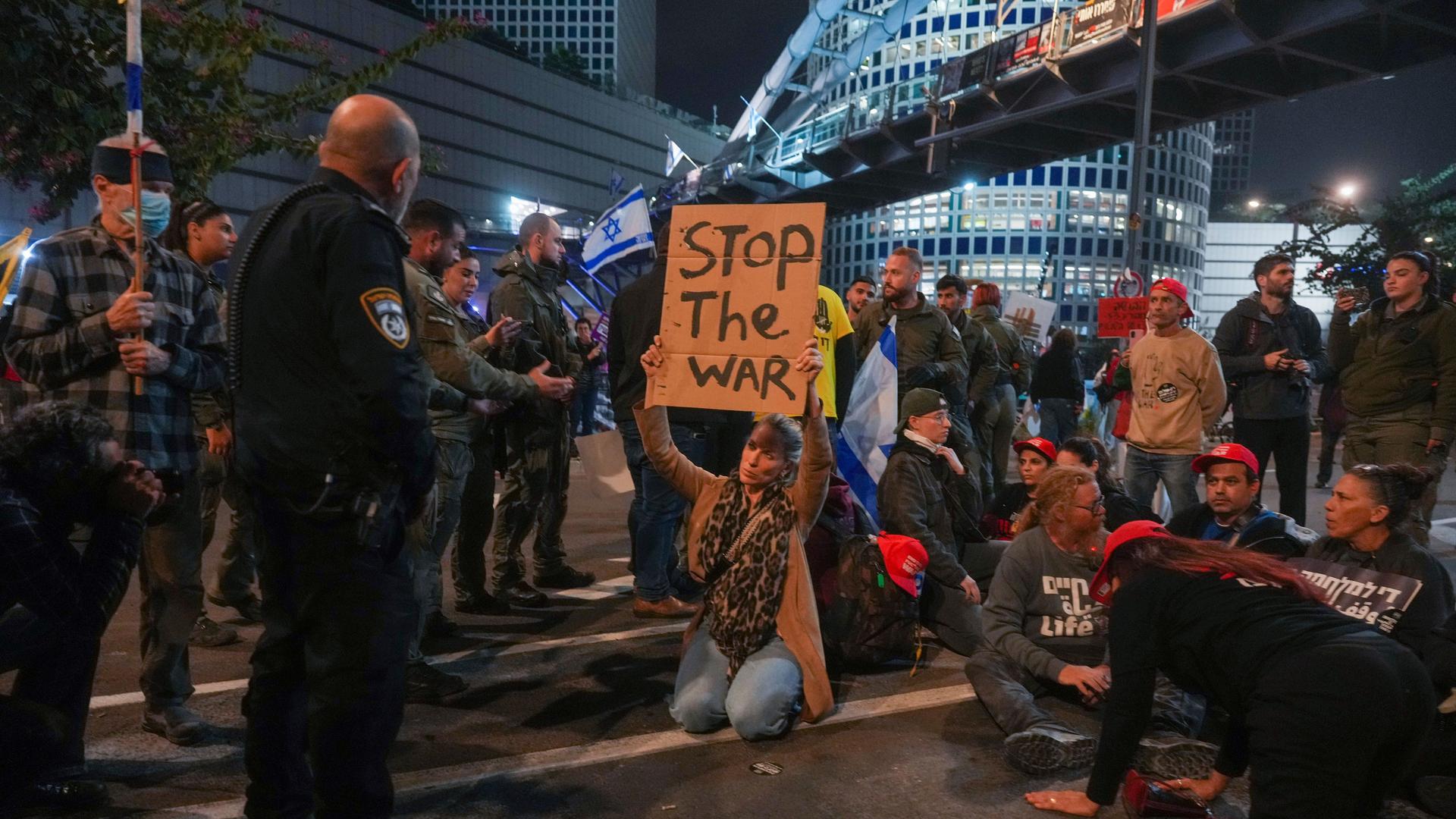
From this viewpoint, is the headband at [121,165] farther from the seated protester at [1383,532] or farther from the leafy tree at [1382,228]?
the leafy tree at [1382,228]

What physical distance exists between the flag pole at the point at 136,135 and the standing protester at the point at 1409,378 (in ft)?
19.9

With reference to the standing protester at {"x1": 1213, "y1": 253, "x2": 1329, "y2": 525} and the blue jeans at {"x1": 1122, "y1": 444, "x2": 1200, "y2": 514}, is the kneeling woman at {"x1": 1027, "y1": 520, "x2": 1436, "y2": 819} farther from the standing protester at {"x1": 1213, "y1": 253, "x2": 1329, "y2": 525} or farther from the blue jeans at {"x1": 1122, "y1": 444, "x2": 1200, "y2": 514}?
the standing protester at {"x1": 1213, "y1": 253, "x2": 1329, "y2": 525}

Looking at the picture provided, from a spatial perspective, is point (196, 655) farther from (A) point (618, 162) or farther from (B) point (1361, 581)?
(A) point (618, 162)

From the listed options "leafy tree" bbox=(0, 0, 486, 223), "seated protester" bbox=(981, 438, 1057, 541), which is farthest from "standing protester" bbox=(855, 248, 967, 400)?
"leafy tree" bbox=(0, 0, 486, 223)

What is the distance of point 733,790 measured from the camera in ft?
11.1

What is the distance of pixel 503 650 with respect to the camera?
4.91m

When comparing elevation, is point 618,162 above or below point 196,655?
above

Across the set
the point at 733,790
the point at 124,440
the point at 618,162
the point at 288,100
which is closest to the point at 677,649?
the point at 733,790

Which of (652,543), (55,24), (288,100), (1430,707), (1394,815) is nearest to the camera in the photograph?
(1430,707)

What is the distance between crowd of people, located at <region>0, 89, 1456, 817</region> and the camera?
2285 millimetres

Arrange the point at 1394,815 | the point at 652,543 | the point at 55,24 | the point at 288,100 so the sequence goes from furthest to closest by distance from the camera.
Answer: the point at 288,100
the point at 55,24
the point at 652,543
the point at 1394,815

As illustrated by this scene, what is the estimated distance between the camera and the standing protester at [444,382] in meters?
4.20

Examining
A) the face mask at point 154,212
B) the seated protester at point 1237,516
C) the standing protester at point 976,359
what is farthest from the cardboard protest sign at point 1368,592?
the standing protester at point 976,359

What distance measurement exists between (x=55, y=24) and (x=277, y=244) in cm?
813
